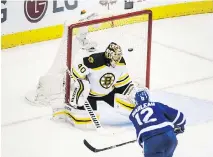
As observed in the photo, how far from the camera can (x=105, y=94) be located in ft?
10.1

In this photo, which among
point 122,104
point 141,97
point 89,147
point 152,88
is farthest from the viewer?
point 152,88

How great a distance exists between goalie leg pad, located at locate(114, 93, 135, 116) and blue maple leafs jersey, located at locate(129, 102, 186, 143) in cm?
67

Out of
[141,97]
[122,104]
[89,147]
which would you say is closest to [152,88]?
[122,104]

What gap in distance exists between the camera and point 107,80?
9.93ft

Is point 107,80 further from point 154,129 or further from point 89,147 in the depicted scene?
point 154,129

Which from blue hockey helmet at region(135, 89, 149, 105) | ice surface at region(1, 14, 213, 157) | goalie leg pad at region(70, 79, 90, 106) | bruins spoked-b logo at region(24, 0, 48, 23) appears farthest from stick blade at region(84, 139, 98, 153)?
bruins spoked-b logo at region(24, 0, 48, 23)

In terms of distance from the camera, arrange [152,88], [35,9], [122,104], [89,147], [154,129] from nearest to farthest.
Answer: [154,129]
[89,147]
[122,104]
[152,88]
[35,9]

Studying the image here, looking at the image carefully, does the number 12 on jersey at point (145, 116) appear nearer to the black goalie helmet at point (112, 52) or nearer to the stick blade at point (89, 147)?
the stick blade at point (89, 147)

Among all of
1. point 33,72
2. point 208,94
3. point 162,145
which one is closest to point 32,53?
point 33,72

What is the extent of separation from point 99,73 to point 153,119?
2.39ft

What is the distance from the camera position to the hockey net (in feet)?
10.1

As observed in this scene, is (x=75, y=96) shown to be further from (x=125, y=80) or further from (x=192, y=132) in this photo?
(x=192, y=132)

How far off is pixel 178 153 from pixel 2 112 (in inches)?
42.9

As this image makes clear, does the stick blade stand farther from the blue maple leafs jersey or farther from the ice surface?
the blue maple leafs jersey
